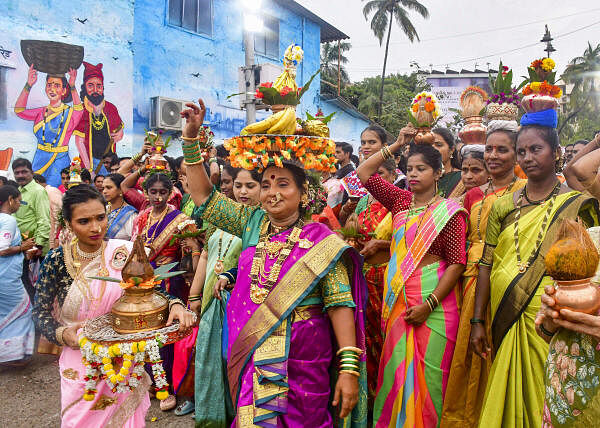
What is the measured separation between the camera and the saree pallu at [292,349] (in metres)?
2.29

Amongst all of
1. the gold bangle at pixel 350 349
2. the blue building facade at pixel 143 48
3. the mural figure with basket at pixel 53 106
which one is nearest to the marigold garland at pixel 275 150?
the gold bangle at pixel 350 349

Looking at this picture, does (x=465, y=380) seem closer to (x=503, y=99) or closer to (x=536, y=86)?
(x=536, y=86)

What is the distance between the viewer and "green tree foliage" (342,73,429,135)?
2453cm

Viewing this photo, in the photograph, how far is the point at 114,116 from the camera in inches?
422

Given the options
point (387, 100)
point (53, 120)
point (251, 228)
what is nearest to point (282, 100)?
point (251, 228)

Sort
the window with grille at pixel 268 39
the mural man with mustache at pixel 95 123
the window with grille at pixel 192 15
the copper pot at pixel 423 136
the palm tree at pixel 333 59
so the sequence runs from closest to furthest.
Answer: the copper pot at pixel 423 136 → the mural man with mustache at pixel 95 123 → the window with grille at pixel 192 15 → the window with grille at pixel 268 39 → the palm tree at pixel 333 59

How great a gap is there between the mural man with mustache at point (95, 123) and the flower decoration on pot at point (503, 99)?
8.85 metres

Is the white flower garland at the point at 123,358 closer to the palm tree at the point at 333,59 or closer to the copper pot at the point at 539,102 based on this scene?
the copper pot at the point at 539,102

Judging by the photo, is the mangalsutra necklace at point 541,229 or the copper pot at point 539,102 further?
the copper pot at point 539,102

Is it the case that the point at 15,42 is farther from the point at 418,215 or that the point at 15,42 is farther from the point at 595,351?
the point at 595,351

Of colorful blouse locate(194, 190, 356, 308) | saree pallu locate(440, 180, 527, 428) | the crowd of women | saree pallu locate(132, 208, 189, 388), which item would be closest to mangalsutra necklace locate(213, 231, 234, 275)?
the crowd of women

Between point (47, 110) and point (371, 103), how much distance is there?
61.2 ft

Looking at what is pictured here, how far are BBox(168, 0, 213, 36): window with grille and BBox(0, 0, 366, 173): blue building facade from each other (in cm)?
3

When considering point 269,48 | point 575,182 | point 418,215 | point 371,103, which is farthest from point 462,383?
point 371,103
